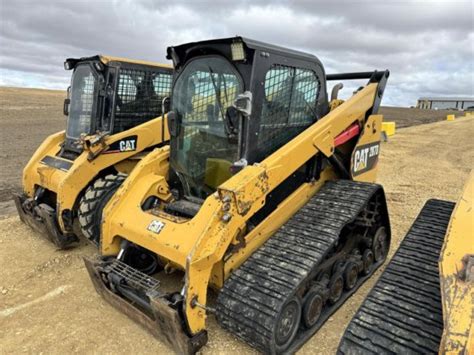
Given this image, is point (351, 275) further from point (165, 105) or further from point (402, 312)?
point (165, 105)

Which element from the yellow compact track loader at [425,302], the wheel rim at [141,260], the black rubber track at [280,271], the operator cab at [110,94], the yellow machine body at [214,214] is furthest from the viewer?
the operator cab at [110,94]

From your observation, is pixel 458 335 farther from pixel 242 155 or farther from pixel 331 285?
pixel 242 155

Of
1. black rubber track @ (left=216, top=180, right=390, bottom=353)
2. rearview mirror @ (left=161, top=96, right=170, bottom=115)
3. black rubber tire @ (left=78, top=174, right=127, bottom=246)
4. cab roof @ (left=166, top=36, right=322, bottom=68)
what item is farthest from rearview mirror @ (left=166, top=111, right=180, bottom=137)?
black rubber track @ (left=216, top=180, right=390, bottom=353)

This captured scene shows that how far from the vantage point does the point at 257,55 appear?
346 cm

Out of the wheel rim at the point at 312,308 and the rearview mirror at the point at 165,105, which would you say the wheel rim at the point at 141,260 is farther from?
the wheel rim at the point at 312,308

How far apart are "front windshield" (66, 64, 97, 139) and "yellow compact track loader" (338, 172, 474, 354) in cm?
469

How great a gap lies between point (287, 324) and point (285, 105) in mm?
2015

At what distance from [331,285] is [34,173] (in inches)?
181

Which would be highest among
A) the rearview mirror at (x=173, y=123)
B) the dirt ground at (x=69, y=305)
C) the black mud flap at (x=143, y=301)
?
the rearview mirror at (x=173, y=123)

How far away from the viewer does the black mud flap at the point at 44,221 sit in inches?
206

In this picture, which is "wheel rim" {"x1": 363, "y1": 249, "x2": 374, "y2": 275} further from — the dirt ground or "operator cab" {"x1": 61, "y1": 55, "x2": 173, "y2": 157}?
"operator cab" {"x1": 61, "y1": 55, "x2": 173, "y2": 157}

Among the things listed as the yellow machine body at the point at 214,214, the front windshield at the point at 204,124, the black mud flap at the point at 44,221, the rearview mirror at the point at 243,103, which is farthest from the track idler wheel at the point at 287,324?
the black mud flap at the point at 44,221

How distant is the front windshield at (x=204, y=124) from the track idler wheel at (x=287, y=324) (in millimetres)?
1342

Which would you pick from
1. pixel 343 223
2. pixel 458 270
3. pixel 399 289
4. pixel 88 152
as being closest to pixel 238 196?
pixel 343 223
